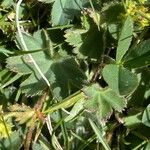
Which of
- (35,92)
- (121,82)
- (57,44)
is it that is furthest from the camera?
(57,44)

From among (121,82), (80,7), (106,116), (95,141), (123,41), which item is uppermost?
(80,7)

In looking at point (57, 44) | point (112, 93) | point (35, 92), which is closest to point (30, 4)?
point (57, 44)

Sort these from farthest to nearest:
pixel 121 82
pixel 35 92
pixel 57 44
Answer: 1. pixel 57 44
2. pixel 35 92
3. pixel 121 82

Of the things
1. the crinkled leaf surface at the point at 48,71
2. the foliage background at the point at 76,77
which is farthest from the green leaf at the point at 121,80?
the crinkled leaf surface at the point at 48,71

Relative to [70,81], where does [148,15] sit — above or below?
above

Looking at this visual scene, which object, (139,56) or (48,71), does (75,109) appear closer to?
(48,71)

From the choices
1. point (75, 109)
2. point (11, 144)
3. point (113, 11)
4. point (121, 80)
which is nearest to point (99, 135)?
point (75, 109)

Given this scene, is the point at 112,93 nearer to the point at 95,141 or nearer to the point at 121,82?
the point at 121,82
